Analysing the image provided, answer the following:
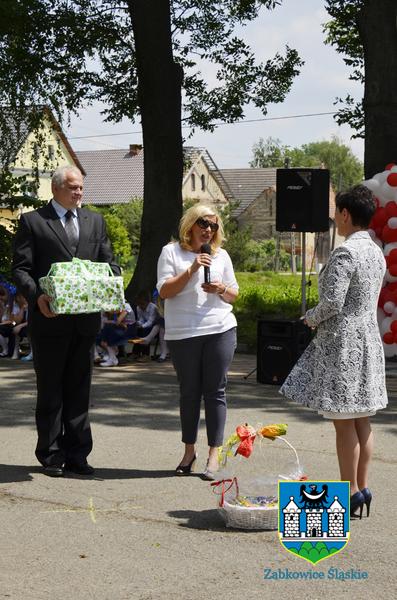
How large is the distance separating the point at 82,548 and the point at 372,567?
5.15ft

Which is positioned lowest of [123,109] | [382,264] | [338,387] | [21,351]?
[21,351]

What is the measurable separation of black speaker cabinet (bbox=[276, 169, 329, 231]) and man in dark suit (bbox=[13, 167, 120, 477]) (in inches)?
309

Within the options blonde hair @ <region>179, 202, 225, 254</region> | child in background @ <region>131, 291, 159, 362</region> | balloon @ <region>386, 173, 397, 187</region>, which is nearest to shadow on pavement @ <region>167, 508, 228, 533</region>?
blonde hair @ <region>179, 202, 225, 254</region>

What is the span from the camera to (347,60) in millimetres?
24781

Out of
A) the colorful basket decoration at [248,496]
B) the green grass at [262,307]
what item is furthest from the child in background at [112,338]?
the colorful basket decoration at [248,496]

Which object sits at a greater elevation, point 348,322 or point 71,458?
point 348,322

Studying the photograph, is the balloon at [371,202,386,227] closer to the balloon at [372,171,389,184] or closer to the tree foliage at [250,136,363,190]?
the balloon at [372,171,389,184]

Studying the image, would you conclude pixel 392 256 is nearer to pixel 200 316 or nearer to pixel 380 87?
pixel 380 87

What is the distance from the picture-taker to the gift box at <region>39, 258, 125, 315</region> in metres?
7.55

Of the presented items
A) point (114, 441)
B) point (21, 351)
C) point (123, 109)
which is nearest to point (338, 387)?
point (114, 441)

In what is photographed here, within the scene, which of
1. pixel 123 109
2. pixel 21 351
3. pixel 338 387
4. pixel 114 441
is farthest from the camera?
pixel 123 109

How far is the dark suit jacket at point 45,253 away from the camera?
790cm

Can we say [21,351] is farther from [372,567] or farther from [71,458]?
[372,567]

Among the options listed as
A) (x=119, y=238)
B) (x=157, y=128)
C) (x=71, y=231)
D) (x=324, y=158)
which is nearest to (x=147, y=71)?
(x=157, y=128)
